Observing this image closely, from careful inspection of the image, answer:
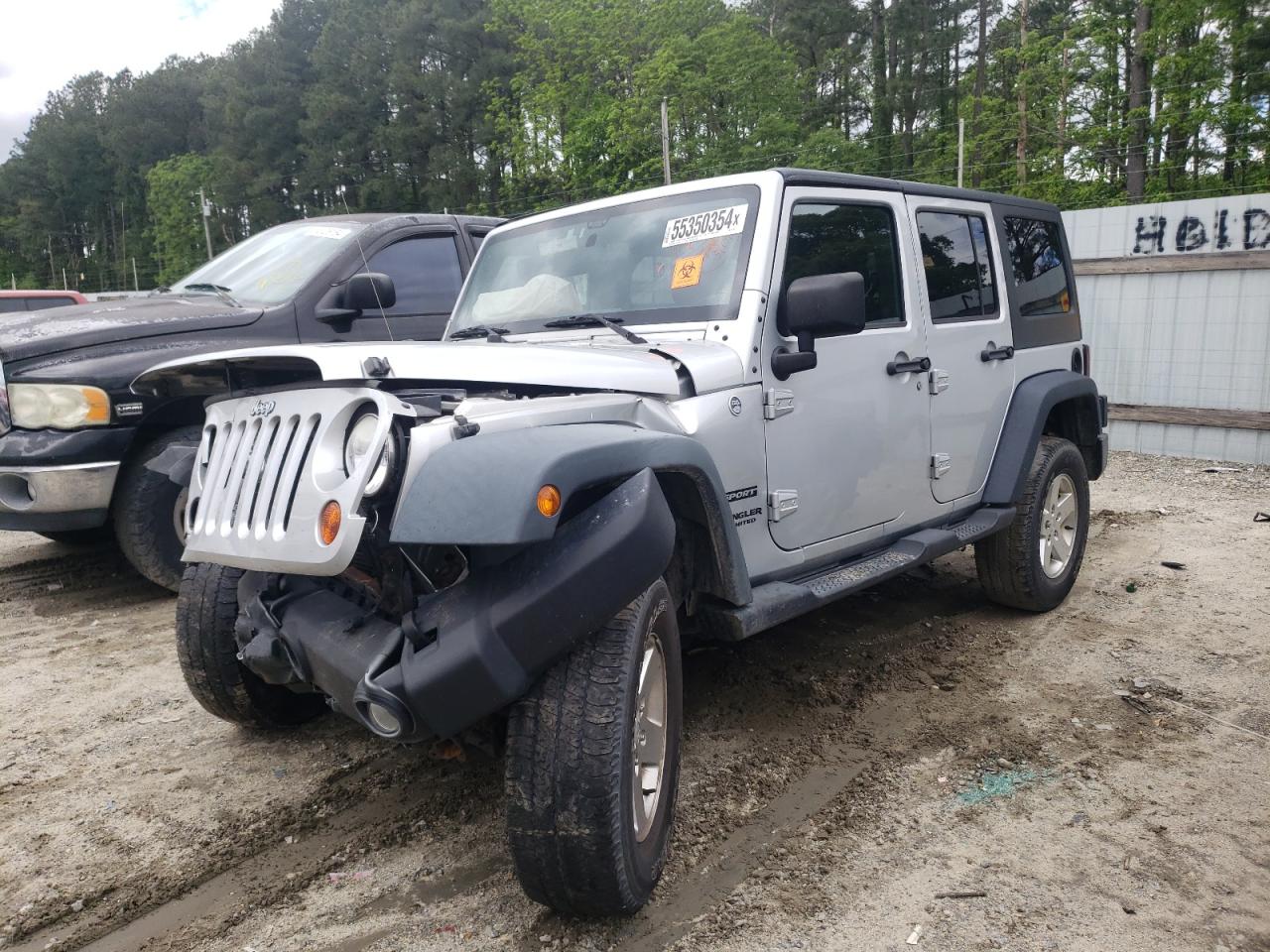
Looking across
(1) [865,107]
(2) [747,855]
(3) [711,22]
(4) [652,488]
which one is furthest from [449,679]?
(1) [865,107]

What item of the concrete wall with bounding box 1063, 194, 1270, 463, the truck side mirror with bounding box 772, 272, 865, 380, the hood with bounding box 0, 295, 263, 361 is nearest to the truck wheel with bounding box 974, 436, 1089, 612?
the truck side mirror with bounding box 772, 272, 865, 380

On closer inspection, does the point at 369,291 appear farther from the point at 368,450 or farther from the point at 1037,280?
the point at 1037,280

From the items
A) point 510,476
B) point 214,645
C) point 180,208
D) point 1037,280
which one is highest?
point 180,208

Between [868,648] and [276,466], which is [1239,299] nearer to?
[868,648]

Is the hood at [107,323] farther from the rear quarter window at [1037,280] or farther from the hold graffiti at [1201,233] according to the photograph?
the hold graffiti at [1201,233]

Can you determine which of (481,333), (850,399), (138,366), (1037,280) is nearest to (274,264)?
(138,366)

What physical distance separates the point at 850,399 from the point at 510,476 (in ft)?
6.20

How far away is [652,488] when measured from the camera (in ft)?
7.27

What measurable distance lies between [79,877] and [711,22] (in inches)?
1428

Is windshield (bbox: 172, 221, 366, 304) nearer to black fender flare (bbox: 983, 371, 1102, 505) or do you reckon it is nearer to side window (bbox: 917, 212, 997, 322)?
side window (bbox: 917, 212, 997, 322)

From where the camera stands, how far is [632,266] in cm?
346

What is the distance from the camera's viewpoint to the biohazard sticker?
10.8 feet

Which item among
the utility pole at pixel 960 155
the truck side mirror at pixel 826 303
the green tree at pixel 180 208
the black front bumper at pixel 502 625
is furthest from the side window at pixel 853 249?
the green tree at pixel 180 208

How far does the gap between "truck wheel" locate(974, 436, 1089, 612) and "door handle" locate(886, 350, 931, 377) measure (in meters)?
1.06
